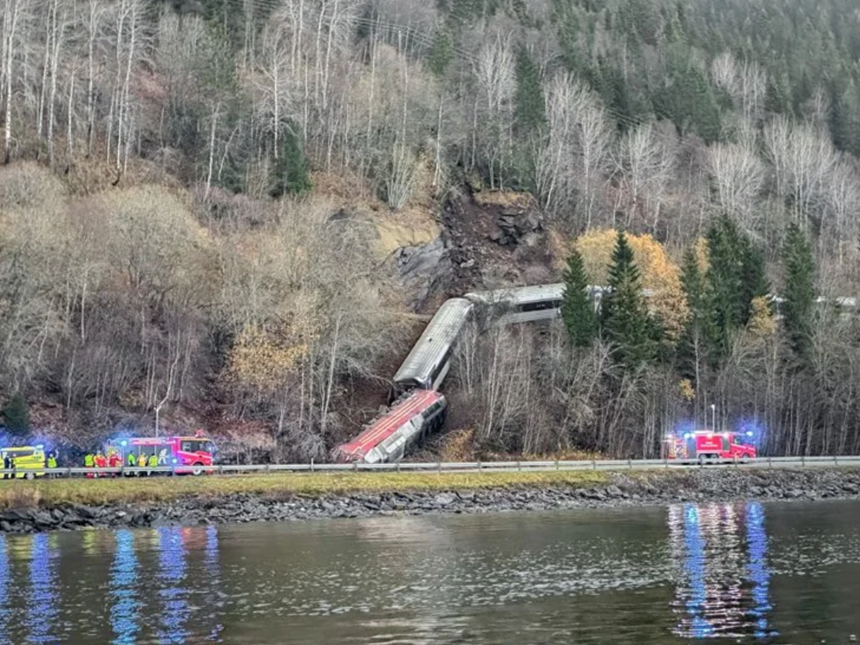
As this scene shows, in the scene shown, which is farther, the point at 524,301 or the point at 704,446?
the point at 524,301

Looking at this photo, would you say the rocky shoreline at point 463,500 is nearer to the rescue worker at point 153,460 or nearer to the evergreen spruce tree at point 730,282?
the rescue worker at point 153,460

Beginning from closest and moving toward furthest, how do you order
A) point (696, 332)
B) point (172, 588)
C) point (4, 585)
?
point (172, 588) → point (4, 585) → point (696, 332)

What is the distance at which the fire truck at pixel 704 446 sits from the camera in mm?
67500

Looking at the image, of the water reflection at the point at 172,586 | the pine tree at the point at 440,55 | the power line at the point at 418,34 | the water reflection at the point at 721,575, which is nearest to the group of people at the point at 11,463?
the water reflection at the point at 172,586

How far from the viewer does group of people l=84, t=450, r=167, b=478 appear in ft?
174

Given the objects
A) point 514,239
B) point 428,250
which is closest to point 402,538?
point 428,250

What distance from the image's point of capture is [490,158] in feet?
339

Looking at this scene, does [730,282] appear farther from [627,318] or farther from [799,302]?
[627,318]

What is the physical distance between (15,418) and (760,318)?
55221 millimetres

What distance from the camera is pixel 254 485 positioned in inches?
2003

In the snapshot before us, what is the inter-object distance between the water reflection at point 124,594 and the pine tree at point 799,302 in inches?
2205

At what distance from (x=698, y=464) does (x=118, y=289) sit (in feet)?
127

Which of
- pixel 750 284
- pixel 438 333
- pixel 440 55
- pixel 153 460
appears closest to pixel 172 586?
pixel 153 460

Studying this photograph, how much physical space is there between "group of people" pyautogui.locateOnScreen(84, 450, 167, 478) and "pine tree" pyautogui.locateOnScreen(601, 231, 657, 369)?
32.9 m
